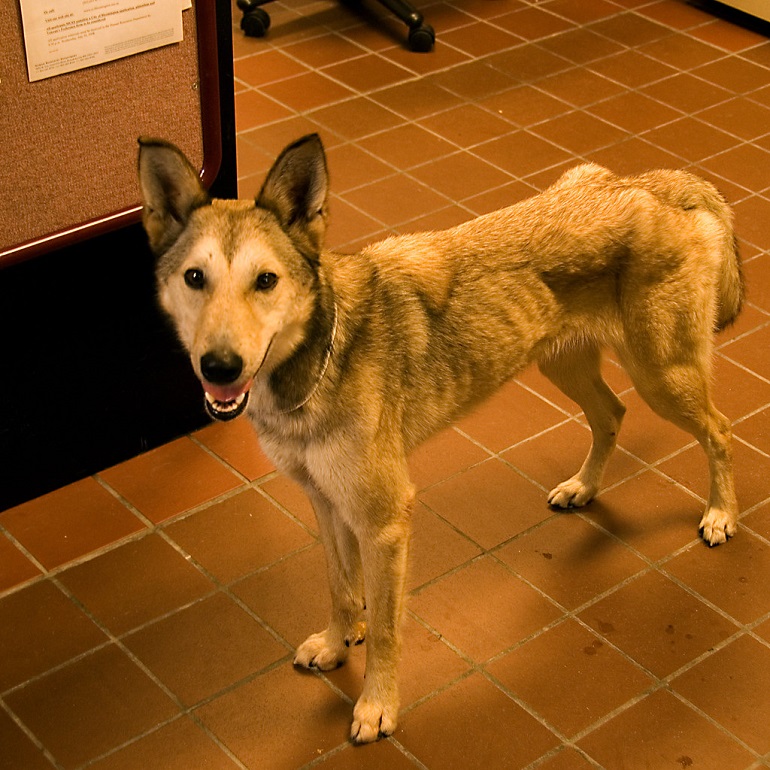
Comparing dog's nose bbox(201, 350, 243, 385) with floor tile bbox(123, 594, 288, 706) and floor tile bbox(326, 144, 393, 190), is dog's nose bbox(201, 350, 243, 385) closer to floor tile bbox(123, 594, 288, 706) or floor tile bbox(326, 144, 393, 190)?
floor tile bbox(123, 594, 288, 706)

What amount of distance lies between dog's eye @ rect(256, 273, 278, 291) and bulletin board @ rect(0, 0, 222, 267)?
1.14 m

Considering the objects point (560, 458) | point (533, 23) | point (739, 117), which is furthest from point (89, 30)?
point (533, 23)

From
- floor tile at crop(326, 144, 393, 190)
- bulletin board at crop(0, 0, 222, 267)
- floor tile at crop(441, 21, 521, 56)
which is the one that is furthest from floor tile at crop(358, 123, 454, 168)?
bulletin board at crop(0, 0, 222, 267)

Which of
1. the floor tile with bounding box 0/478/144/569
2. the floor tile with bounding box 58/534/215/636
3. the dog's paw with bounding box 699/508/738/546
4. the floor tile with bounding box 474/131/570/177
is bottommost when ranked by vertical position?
the floor tile with bounding box 0/478/144/569

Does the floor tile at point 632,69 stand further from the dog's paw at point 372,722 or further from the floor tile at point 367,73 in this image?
the dog's paw at point 372,722

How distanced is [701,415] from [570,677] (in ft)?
2.94

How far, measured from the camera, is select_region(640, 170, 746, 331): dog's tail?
11.2 feet

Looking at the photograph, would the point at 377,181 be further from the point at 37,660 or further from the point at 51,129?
the point at 37,660

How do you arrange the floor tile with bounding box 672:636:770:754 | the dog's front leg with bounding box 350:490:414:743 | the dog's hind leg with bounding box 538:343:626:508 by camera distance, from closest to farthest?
the dog's front leg with bounding box 350:490:414:743 → the floor tile with bounding box 672:636:770:754 → the dog's hind leg with bounding box 538:343:626:508

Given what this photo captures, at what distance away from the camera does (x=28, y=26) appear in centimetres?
323

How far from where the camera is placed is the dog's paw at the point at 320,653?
3.36 metres

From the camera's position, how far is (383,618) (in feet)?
10.1

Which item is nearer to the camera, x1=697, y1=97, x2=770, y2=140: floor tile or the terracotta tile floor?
the terracotta tile floor

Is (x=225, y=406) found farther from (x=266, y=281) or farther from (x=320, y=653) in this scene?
(x=320, y=653)
